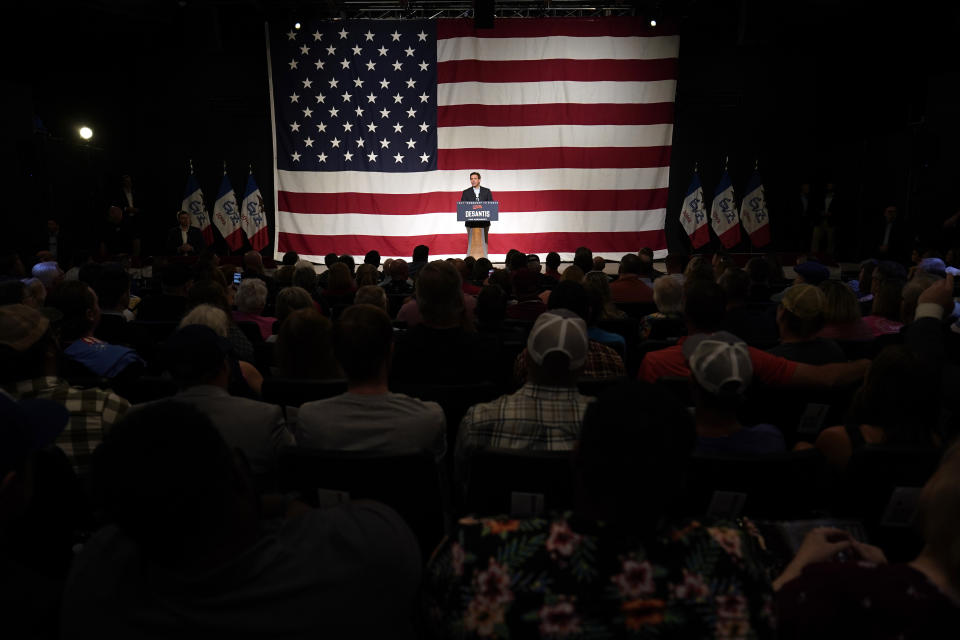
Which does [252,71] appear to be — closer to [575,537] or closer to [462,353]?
[462,353]

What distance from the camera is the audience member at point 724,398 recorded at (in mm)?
1722

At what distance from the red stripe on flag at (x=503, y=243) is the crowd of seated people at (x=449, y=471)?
288 inches

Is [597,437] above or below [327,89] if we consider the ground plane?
below

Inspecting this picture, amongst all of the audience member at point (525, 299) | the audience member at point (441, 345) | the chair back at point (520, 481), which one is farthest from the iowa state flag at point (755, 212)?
the chair back at point (520, 481)

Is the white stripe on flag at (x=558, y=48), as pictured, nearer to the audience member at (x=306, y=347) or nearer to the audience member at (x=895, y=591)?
the audience member at (x=306, y=347)

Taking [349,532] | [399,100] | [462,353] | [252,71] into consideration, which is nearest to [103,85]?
[252,71]

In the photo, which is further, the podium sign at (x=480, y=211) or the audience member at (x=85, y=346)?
the podium sign at (x=480, y=211)

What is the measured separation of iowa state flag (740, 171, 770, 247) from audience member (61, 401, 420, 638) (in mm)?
10531

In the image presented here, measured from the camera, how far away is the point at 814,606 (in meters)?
0.99

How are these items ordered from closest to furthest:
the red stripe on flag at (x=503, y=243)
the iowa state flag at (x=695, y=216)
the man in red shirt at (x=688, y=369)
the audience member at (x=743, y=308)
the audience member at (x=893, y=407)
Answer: the audience member at (x=893, y=407), the man in red shirt at (x=688, y=369), the audience member at (x=743, y=308), the iowa state flag at (x=695, y=216), the red stripe on flag at (x=503, y=243)

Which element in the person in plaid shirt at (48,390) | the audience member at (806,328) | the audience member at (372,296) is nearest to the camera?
the person in plaid shirt at (48,390)

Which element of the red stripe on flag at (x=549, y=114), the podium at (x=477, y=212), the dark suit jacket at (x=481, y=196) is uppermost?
the red stripe on flag at (x=549, y=114)

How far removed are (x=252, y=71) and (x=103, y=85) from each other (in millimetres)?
2556

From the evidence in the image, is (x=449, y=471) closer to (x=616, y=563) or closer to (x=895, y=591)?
(x=616, y=563)
